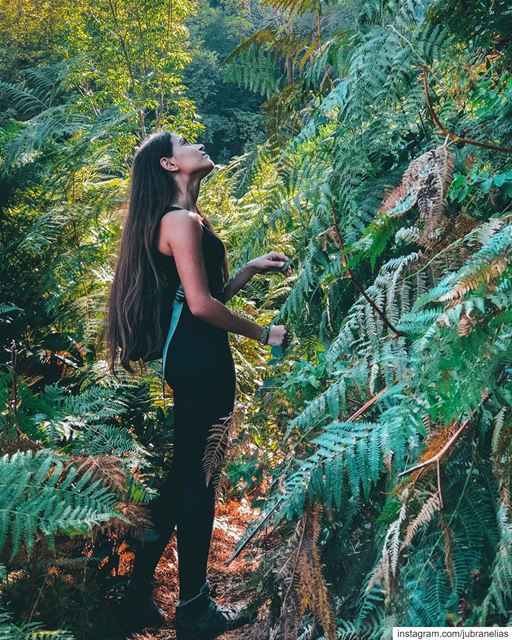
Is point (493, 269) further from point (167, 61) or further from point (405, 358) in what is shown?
point (167, 61)

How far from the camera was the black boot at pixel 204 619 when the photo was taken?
269 centimetres

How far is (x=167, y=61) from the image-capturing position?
1877cm

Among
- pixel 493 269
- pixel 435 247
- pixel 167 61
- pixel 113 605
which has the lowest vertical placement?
pixel 113 605

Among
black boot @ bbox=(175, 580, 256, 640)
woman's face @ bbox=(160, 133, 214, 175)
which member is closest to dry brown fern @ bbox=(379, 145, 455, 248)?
woman's face @ bbox=(160, 133, 214, 175)

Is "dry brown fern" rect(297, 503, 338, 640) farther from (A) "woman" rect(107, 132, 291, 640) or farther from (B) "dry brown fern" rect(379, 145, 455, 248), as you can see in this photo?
(A) "woman" rect(107, 132, 291, 640)

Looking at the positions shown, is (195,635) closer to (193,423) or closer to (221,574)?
(221,574)

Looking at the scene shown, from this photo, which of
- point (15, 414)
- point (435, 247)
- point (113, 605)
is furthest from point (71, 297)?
point (435, 247)

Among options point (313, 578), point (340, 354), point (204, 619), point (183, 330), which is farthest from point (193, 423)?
point (313, 578)

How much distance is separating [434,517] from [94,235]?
2.91m

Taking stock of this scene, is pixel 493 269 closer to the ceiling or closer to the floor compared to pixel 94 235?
closer to the floor

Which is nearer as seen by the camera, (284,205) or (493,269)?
(493,269)

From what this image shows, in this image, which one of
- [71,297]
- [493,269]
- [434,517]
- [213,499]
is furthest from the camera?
[71,297]

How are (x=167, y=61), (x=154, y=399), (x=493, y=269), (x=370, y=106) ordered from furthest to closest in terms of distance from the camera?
(x=167, y=61), (x=154, y=399), (x=370, y=106), (x=493, y=269)

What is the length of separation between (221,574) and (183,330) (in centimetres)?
124
